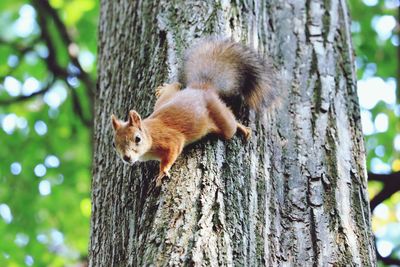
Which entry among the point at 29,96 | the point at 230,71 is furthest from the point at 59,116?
the point at 230,71

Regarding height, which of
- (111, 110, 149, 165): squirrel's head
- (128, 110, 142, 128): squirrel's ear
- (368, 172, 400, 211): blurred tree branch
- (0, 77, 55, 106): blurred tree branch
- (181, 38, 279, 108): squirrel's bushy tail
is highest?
(0, 77, 55, 106): blurred tree branch

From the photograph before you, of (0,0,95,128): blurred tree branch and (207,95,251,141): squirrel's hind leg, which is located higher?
(0,0,95,128): blurred tree branch

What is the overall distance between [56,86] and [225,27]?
3.98 metres

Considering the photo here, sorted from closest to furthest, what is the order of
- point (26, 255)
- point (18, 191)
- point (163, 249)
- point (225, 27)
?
Answer: point (163, 249)
point (225, 27)
point (26, 255)
point (18, 191)

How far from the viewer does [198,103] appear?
9.06 feet

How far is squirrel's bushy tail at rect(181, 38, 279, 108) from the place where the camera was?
2779 mm

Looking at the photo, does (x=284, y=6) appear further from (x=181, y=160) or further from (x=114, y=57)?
(x=181, y=160)

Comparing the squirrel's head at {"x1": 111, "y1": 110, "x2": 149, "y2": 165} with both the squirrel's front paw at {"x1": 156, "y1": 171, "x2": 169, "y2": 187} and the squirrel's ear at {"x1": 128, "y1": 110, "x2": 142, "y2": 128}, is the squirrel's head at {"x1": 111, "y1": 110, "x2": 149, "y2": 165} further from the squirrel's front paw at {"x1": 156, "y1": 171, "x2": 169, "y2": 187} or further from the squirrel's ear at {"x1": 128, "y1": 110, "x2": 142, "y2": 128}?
the squirrel's front paw at {"x1": 156, "y1": 171, "x2": 169, "y2": 187}

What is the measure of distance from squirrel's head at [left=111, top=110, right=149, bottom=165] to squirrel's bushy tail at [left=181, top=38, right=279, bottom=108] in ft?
1.24

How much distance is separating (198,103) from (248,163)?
1.48 ft

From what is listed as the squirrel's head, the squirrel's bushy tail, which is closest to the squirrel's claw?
the squirrel's head

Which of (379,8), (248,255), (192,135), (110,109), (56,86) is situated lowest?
(248,255)

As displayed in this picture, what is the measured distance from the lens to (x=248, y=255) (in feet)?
6.95

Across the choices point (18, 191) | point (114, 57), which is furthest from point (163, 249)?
point (18, 191)
